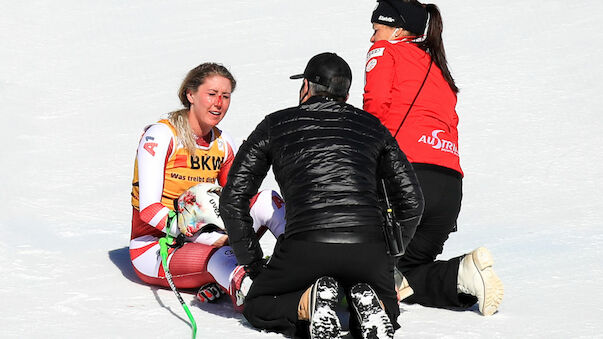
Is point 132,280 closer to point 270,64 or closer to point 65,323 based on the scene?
point 65,323

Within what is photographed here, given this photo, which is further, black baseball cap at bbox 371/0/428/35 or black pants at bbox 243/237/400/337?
black baseball cap at bbox 371/0/428/35

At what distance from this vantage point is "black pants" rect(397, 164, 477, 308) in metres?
4.35

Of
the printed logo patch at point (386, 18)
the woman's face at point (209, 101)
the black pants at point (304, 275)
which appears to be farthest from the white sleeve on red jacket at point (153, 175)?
the printed logo patch at point (386, 18)

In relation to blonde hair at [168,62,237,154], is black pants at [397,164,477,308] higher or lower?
lower

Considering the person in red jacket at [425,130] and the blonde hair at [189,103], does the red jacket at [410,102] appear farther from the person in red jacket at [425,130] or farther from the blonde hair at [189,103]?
the blonde hair at [189,103]

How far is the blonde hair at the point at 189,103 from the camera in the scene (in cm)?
479

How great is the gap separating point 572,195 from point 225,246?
318 centimetres

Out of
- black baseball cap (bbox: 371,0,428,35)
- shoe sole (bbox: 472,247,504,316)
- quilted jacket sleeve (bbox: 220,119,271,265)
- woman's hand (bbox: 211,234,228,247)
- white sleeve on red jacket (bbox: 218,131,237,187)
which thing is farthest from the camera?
white sleeve on red jacket (bbox: 218,131,237,187)

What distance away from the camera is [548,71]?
32.3 feet

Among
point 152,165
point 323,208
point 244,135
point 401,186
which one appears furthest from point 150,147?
point 244,135

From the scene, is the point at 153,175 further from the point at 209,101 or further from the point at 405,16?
the point at 405,16

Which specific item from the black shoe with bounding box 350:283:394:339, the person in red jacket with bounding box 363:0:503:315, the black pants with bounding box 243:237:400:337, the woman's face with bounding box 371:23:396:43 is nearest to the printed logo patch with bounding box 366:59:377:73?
the person in red jacket with bounding box 363:0:503:315

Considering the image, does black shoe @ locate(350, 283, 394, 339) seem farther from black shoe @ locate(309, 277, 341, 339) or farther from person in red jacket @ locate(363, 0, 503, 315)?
person in red jacket @ locate(363, 0, 503, 315)

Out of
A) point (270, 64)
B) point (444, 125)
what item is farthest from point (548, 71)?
point (444, 125)
